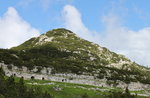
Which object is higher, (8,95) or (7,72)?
(7,72)

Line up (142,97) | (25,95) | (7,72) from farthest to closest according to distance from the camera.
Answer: (7,72) → (142,97) → (25,95)

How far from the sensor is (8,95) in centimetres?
10156

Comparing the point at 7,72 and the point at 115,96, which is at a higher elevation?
the point at 7,72

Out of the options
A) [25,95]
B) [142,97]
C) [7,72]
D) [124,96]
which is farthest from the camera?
[7,72]

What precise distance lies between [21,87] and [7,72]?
7540cm

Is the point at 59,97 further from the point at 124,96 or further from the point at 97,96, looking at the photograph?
the point at 124,96

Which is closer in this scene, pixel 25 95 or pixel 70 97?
pixel 25 95

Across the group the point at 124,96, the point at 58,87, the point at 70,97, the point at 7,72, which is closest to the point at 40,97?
the point at 70,97

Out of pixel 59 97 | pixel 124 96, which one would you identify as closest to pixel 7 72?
pixel 59 97

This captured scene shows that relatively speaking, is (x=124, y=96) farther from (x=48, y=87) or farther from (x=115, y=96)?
(x=48, y=87)

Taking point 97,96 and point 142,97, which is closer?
point 97,96

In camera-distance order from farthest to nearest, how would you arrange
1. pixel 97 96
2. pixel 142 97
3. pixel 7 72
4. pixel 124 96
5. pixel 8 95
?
pixel 7 72
pixel 142 97
pixel 97 96
pixel 124 96
pixel 8 95

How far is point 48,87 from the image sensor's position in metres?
146

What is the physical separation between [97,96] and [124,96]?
715 inches
